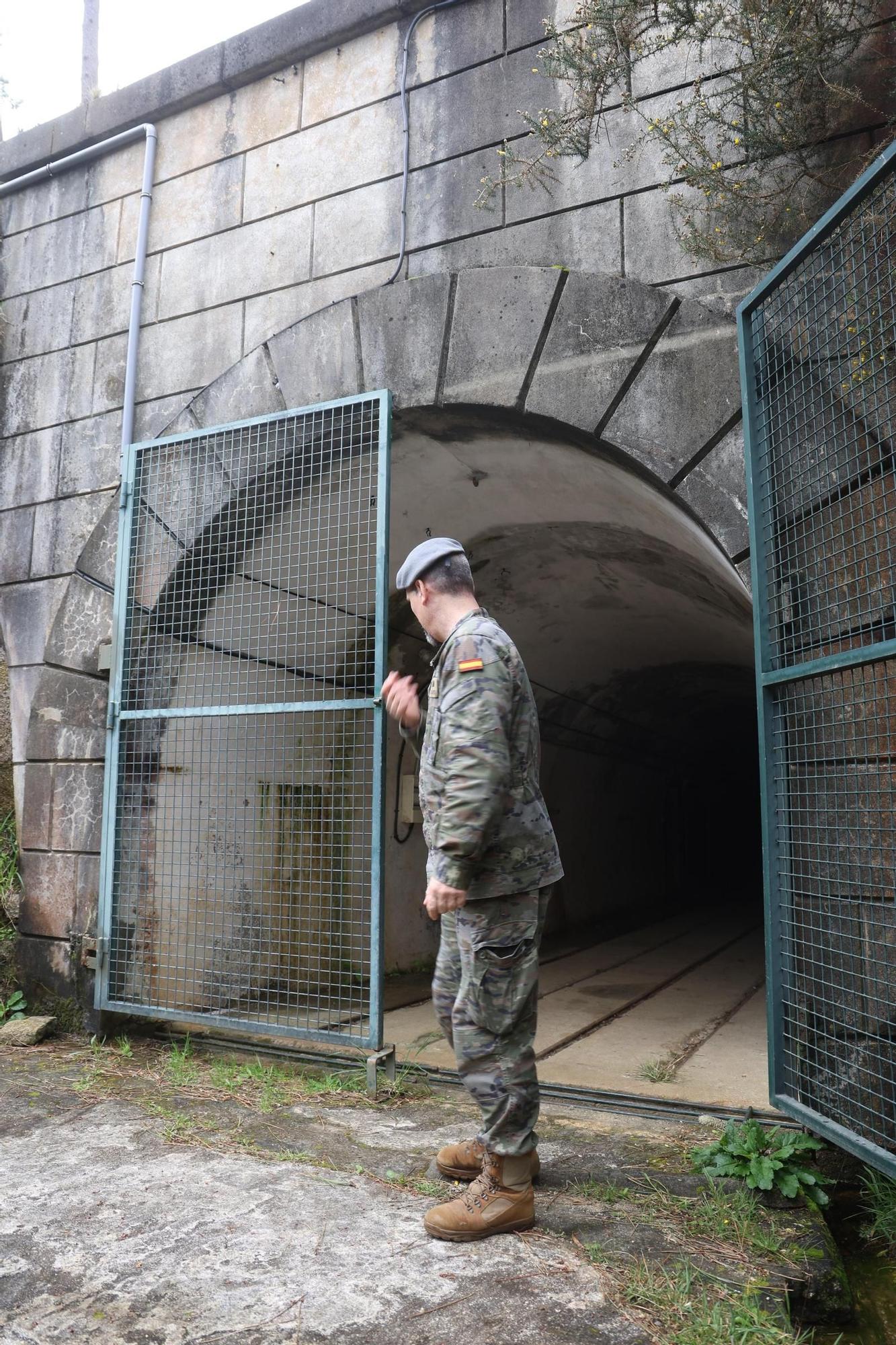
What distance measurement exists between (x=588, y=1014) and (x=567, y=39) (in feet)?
17.2

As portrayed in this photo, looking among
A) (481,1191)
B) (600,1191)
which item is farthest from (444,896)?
(600,1191)

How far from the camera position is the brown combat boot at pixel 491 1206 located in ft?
9.21

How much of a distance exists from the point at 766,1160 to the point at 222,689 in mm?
3687

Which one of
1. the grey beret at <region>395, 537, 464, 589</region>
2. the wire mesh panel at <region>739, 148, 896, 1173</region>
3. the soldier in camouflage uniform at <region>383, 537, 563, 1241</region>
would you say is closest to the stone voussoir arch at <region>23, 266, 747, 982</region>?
the wire mesh panel at <region>739, 148, 896, 1173</region>

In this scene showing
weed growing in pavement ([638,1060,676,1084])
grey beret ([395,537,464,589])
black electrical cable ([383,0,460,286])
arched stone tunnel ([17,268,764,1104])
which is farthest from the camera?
black electrical cable ([383,0,460,286])

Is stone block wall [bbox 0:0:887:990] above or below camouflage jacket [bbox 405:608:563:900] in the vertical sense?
above

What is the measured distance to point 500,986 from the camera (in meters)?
2.91

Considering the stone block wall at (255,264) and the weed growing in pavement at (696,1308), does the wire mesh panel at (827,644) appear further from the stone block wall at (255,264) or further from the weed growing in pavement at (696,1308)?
the weed growing in pavement at (696,1308)

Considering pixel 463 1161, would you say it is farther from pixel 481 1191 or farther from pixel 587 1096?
pixel 587 1096

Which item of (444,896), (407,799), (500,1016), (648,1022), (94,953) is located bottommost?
(648,1022)

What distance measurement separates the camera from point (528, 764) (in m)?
3.06

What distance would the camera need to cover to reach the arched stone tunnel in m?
4.30

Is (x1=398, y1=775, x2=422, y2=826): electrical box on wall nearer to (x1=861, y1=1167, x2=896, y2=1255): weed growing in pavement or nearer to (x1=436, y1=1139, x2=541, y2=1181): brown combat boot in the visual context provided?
(x1=436, y1=1139, x2=541, y2=1181): brown combat boot

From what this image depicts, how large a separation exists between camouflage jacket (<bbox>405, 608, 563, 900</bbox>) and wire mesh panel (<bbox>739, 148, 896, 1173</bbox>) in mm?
902
